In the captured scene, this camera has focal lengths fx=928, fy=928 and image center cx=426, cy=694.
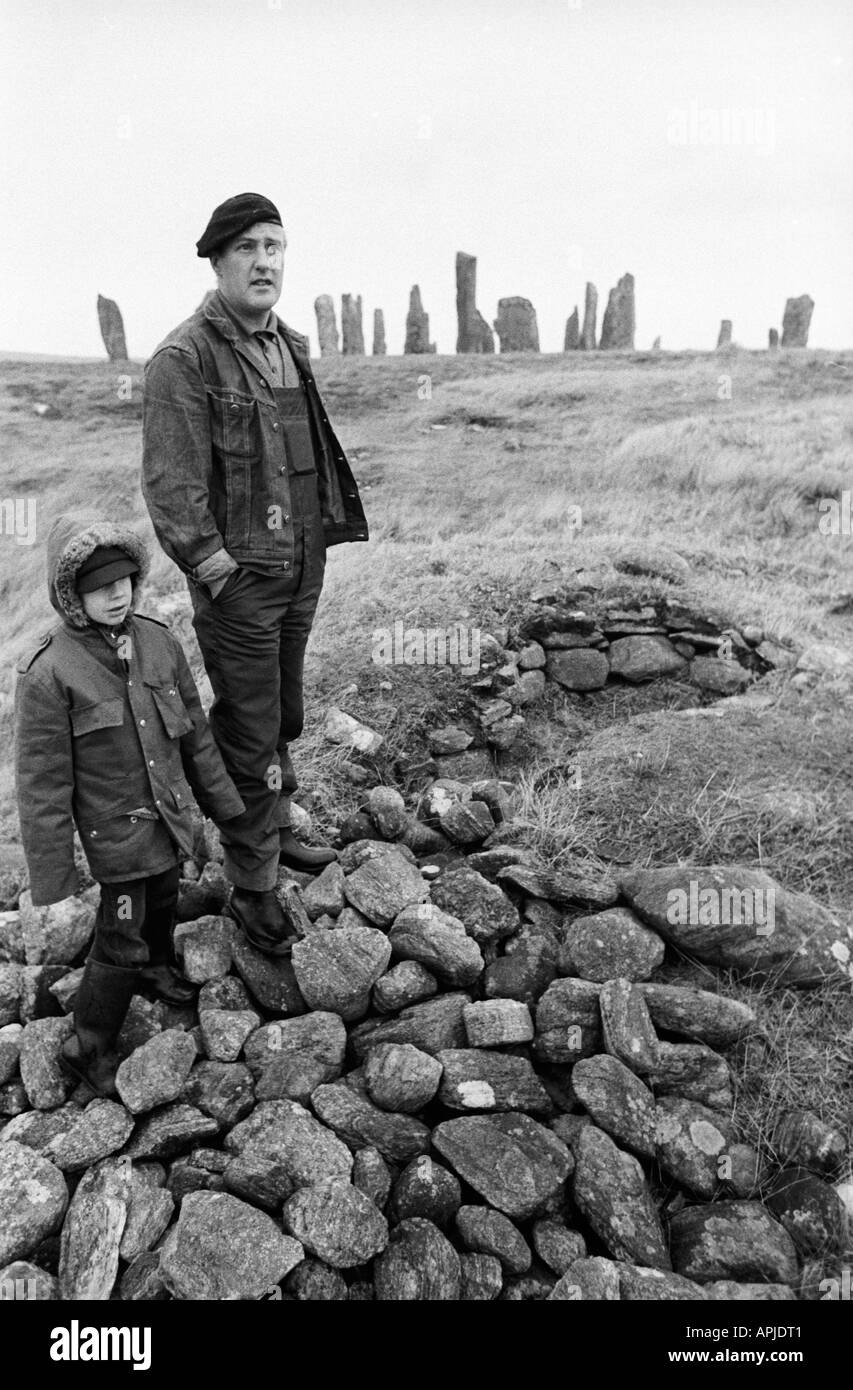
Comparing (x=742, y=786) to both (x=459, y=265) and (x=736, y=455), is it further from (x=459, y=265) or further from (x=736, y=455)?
(x=459, y=265)

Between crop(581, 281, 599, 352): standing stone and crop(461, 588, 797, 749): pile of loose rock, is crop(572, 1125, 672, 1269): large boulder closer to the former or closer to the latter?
crop(461, 588, 797, 749): pile of loose rock

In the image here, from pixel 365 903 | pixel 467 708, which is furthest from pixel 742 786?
pixel 365 903

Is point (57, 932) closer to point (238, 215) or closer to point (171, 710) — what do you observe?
point (171, 710)

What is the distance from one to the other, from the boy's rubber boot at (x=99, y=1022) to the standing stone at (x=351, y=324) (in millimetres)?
36625

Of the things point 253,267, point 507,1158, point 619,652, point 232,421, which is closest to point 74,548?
point 232,421

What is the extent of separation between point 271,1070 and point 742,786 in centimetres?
271

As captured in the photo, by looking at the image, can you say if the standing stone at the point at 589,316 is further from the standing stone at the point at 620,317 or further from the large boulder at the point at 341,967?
the large boulder at the point at 341,967

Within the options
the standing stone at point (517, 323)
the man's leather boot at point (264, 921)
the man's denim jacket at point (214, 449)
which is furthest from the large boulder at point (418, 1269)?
the standing stone at point (517, 323)

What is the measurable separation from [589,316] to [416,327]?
742cm

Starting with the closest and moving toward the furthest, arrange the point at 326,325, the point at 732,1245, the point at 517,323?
the point at 732,1245
the point at 517,323
the point at 326,325

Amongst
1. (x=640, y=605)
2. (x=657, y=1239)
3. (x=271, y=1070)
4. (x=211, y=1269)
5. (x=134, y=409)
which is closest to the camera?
(x=211, y=1269)

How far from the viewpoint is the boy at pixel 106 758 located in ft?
9.70

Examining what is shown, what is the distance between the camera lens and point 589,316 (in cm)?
3738

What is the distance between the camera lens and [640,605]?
637 centimetres
